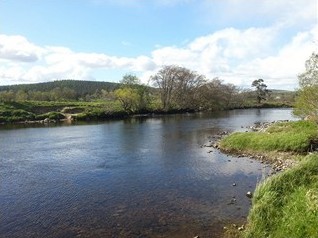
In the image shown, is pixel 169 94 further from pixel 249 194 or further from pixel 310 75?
pixel 249 194

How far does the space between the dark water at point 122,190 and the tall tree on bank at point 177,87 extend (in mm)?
67496

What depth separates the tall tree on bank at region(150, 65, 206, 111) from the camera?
112000mm

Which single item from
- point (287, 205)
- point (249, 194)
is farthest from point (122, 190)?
point (287, 205)

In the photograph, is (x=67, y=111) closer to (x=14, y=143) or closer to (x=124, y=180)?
(x=14, y=143)

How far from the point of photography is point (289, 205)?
47.1 ft

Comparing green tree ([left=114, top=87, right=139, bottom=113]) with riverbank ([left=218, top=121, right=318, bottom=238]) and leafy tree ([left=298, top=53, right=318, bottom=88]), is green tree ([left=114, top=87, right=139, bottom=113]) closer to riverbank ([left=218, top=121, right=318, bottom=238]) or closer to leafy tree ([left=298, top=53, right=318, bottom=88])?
leafy tree ([left=298, top=53, right=318, bottom=88])

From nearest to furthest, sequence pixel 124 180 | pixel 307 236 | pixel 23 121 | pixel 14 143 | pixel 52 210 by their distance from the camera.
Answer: pixel 307 236 → pixel 52 210 → pixel 124 180 → pixel 14 143 → pixel 23 121

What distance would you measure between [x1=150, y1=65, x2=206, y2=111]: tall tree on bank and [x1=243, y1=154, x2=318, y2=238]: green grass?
91.3 meters

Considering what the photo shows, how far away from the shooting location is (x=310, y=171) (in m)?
16.2

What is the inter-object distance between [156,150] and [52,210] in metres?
21.0

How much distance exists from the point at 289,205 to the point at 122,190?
13.7 metres

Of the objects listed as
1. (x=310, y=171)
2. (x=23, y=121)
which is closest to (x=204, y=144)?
(x=310, y=171)

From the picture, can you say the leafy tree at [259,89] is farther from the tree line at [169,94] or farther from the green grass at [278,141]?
the green grass at [278,141]

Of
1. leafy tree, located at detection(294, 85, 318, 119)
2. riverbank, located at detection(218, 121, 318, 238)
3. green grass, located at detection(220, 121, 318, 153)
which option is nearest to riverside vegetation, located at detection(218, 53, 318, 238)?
riverbank, located at detection(218, 121, 318, 238)
